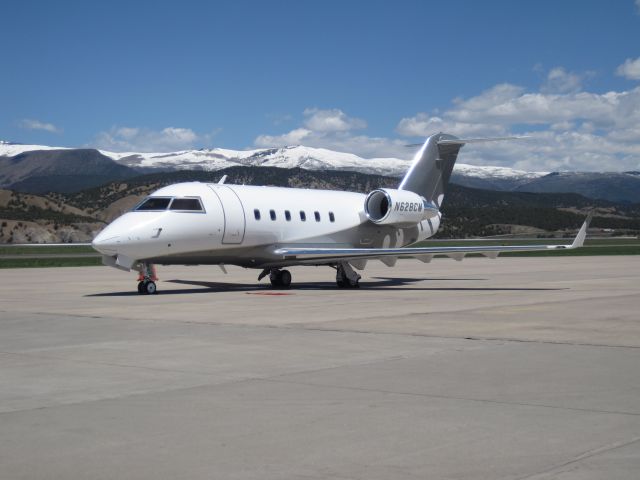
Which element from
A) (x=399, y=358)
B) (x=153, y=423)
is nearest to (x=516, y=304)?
(x=399, y=358)

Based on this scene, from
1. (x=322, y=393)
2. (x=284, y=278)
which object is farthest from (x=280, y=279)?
(x=322, y=393)

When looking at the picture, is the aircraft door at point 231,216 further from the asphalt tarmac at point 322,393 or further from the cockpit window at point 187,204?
the asphalt tarmac at point 322,393

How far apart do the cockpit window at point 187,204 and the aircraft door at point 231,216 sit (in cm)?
82

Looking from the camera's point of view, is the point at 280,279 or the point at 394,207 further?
the point at 394,207

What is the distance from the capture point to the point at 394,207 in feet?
96.7

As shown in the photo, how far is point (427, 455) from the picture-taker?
6520 mm

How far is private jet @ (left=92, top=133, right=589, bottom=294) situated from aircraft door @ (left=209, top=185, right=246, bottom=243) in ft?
0.10

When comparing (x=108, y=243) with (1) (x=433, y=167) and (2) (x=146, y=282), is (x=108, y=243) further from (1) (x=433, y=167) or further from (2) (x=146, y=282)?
(1) (x=433, y=167)

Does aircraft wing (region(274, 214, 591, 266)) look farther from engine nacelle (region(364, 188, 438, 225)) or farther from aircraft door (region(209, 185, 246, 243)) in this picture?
engine nacelle (region(364, 188, 438, 225))

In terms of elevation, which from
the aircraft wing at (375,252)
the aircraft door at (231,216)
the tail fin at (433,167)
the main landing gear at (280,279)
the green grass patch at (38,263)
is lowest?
the green grass patch at (38,263)

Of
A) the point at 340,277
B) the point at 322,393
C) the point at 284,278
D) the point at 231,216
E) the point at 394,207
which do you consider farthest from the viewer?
→ the point at 394,207

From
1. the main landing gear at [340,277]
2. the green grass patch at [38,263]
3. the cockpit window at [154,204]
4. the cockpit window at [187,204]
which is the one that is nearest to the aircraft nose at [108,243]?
the cockpit window at [154,204]

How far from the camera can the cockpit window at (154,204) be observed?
80.5ft

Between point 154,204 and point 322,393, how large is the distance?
16586 millimetres
